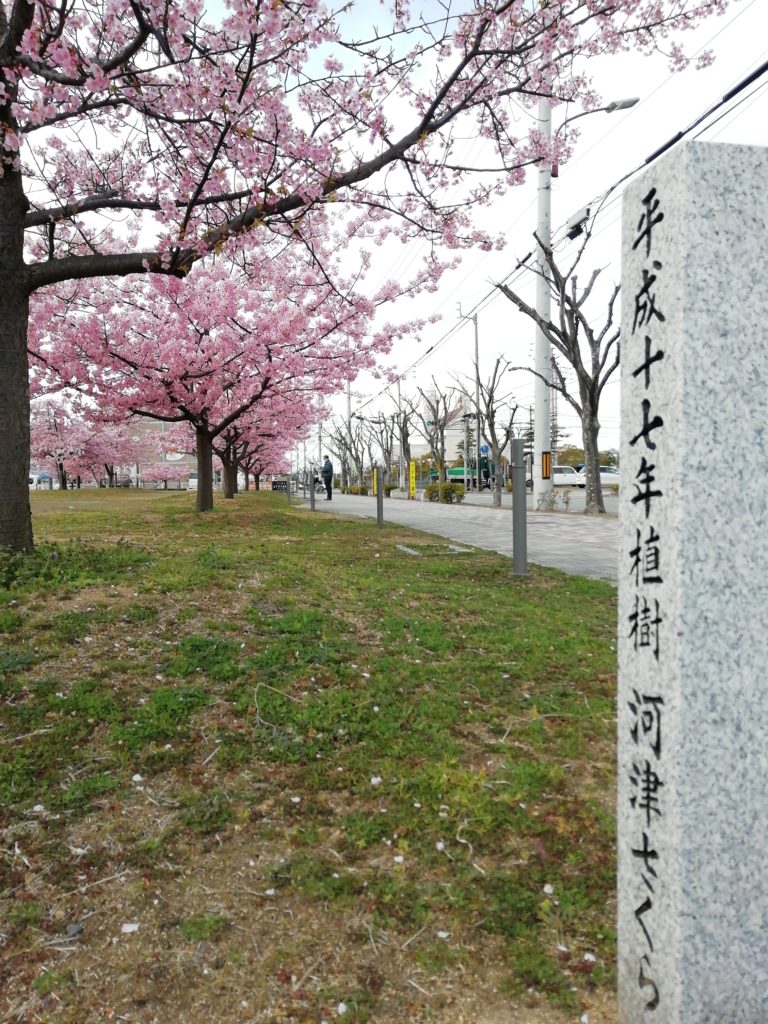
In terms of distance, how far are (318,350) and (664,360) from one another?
11822 mm

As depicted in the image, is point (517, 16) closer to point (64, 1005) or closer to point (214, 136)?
point (214, 136)

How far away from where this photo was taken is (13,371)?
216 inches

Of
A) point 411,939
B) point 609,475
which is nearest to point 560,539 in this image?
point 411,939

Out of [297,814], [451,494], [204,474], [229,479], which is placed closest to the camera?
[297,814]

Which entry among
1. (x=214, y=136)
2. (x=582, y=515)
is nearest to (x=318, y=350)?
(x=214, y=136)

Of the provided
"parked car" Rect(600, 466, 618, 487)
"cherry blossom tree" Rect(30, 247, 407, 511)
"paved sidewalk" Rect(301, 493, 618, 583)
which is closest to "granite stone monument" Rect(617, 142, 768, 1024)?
"paved sidewalk" Rect(301, 493, 618, 583)

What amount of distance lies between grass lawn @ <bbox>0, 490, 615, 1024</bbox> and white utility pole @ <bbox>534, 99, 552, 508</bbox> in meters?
15.4

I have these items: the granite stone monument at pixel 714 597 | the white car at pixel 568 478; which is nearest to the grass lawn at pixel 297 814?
the granite stone monument at pixel 714 597

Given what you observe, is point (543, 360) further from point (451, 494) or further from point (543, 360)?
point (451, 494)

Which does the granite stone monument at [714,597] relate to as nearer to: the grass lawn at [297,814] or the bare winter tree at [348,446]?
the grass lawn at [297,814]

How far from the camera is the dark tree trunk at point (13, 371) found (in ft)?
17.9

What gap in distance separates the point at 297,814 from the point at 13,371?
4.78 metres

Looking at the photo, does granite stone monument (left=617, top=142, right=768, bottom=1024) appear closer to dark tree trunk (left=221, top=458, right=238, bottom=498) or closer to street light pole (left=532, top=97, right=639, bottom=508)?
street light pole (left=532, top=97, right=639, bottom=508)

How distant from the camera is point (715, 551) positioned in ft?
4.91
